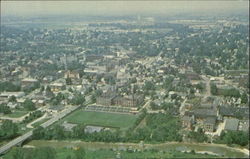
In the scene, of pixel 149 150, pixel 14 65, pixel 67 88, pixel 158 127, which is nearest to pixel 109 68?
pixel 67 88

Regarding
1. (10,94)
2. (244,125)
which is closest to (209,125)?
(244,125)

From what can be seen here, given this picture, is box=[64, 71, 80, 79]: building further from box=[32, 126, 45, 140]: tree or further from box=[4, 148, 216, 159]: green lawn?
box=[4, 148, 216, 159]: green lawn

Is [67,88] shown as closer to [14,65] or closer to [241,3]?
[14,65]

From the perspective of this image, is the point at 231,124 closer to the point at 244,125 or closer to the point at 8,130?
the point at 244,125

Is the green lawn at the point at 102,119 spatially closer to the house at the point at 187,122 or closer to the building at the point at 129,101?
the building at the point at 129,101

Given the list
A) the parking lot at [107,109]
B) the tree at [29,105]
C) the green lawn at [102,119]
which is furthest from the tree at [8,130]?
the parking lot at [107,109]

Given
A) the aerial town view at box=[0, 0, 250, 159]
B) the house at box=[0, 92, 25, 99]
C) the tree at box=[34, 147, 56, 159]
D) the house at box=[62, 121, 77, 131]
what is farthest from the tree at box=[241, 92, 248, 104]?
the house at box=[0, 92, 25, 99]
